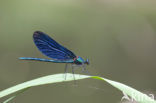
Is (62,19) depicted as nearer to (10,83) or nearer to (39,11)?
(39,11)

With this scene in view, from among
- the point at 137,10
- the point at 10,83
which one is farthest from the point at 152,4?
the point at 10,83

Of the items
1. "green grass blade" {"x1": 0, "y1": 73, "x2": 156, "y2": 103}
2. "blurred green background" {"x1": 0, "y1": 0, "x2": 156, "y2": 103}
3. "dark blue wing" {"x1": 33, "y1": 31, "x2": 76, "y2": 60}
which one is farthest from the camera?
"blurred green background" {"x1": 0, "y1": 0, "x2": 156, "y2": 103}

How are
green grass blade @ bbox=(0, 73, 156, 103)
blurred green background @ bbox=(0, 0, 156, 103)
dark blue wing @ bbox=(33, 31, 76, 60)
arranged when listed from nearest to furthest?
A: green grass blade @ bbox=(0, 73, 156, 103), dark blue wing @ bbox=(33, 31, 76, 60), blurred green background @ bbox=(0, 0, 156, 103)

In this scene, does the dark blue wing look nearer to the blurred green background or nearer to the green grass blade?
the green grass blade

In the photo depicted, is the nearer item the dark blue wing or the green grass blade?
the green grass blade

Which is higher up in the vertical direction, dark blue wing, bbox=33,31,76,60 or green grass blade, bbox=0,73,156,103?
dark blue wing, bbox=33,31,76,60

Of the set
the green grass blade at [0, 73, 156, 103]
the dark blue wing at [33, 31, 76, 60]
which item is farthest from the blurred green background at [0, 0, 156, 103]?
the green grass blade at [0, 73, 156, 103]

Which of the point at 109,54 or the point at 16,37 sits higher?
the point at 16,37

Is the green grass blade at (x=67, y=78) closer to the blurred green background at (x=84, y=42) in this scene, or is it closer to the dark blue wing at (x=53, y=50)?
the dark blue wing at (x=53, y=50)
